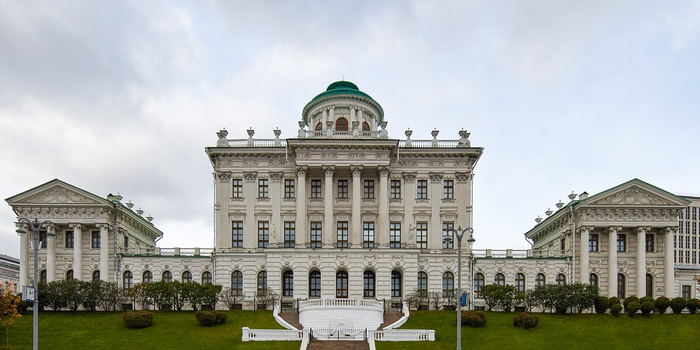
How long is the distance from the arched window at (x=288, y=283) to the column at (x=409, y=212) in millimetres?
11273

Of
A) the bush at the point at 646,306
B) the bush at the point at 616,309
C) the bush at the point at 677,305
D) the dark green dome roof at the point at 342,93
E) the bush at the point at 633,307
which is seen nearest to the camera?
the bush at the point at 633,307

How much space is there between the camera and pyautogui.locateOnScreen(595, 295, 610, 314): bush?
156 feet

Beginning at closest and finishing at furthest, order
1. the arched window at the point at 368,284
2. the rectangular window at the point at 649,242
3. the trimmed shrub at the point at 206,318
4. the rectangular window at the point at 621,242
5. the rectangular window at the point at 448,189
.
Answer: the trimmed shrub at the point at 206,318 → the arched window at the point at 368,284 → the rectangular window at the point at 448,189 → the rectangular window at the point at 621,242 → the rectangular window at the point at 649,242

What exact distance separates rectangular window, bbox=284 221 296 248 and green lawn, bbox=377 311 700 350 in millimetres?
14492

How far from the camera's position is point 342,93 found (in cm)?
5941

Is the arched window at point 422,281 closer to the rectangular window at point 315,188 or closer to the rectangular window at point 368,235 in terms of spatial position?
the rectangular window at point 368,235

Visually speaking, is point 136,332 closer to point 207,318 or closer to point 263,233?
point 207,318

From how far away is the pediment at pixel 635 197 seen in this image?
5325cm

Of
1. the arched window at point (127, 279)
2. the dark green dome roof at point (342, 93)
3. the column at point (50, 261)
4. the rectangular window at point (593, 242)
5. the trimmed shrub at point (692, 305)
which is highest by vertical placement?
the dark green dome roof at point (342, 93)

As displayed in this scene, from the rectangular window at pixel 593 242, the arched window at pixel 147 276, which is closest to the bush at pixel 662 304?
the rectangular window at pixel 593 242

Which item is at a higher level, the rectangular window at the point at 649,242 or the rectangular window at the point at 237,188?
the rectangular window at the point at 237,188

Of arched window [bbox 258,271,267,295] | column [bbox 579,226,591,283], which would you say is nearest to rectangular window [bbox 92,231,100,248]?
arched window [bbox 258,271,267,295]

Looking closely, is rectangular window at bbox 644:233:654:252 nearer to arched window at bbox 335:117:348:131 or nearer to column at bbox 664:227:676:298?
column at bbox 664:227:676:298

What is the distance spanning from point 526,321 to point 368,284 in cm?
1582
